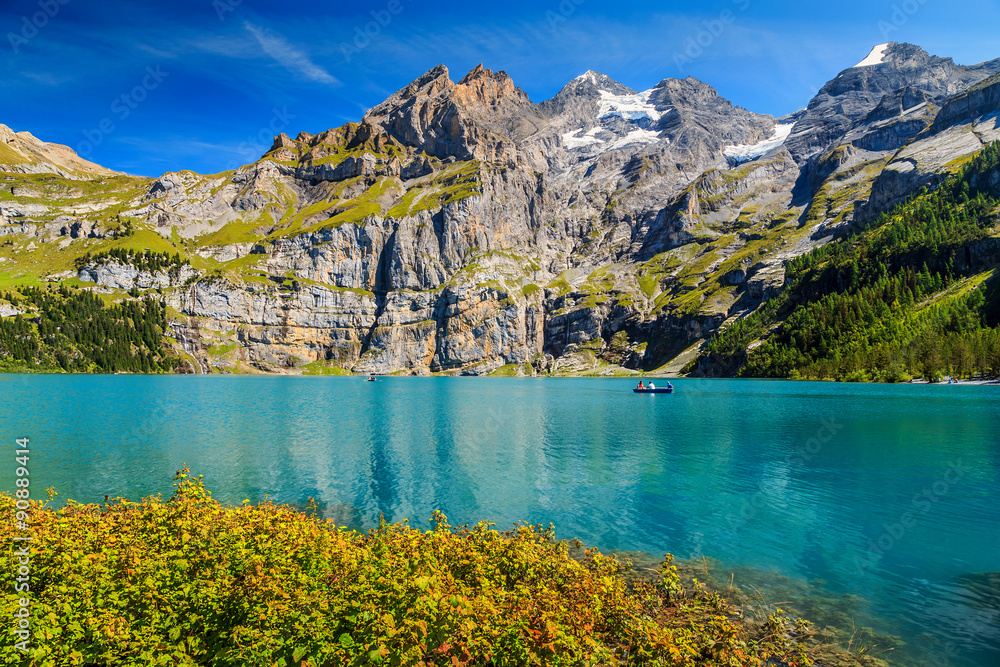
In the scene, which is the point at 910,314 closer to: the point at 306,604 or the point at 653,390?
the point at 653,390

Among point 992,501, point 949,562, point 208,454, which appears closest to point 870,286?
point 992,501

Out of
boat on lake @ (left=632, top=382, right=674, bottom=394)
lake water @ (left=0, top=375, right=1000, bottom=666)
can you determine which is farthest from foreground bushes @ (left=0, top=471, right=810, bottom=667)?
boat on lake @ (left=632, top=382, right=674, bottom=394)

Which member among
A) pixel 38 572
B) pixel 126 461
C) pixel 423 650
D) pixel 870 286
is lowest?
pixel 126 461

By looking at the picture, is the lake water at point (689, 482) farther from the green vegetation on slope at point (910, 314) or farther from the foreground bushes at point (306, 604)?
the green vegetation on slope at point (910, 314)

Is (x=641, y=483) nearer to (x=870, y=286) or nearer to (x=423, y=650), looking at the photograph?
(x=423, y=650)

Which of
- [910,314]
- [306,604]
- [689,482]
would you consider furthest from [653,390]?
[306,604]

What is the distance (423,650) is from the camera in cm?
839

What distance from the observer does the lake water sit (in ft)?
65.8

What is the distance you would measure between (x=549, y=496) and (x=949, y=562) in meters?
20.7

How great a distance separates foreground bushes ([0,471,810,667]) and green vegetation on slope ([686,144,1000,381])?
6442 inches

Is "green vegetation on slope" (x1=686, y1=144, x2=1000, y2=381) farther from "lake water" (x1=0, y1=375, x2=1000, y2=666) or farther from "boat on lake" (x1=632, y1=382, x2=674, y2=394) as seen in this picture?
"lake water" (x1=0, y1=375, x2=1000, y2=666)

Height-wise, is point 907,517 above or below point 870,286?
below

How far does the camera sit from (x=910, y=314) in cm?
15662

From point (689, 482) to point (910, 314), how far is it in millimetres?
172503
